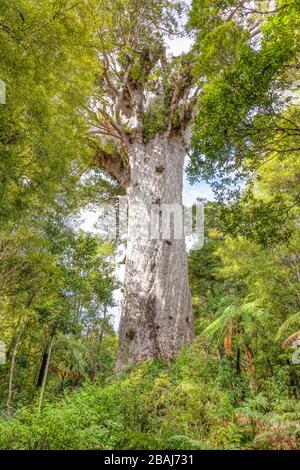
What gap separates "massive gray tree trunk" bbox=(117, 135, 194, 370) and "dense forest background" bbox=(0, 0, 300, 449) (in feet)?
1.74

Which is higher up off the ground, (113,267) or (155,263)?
(113,267)

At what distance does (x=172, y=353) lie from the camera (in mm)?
6945

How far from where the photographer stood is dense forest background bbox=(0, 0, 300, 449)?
141 inches

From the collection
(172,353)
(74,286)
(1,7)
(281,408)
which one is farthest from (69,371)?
(1,7)

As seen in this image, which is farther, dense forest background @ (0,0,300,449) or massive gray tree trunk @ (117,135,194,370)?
massive gray tree trunk @ (117,135,194,370)

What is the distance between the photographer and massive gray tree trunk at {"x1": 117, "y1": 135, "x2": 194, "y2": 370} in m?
7.19

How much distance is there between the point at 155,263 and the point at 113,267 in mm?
2244

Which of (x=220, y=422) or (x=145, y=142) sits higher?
(x=145, y=142)

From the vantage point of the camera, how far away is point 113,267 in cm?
984

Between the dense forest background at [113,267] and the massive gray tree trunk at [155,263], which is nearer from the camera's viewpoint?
the dense forest background at [113,267]

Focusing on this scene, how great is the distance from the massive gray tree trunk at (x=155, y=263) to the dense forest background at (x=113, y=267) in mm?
530

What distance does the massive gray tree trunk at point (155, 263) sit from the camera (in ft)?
23.6

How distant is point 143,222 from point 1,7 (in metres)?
5.58
